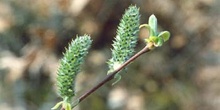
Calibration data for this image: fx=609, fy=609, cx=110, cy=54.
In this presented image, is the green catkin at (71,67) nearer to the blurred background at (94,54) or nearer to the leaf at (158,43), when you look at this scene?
the leaf at (158,43)

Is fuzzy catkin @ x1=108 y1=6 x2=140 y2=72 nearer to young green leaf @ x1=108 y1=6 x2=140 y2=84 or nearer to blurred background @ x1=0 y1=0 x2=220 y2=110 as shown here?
young green leaf @ x1=108 y1=6 x2=140 y2=84

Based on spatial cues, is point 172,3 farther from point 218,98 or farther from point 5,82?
point 5,82

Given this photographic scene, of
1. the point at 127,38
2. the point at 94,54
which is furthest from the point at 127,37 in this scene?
the point at 94,54

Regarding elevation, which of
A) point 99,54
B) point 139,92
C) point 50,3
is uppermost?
point 50,3

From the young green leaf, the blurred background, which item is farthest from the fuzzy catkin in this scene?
the blurred background

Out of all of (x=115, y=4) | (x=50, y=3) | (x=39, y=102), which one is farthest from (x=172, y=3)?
(x=39, y=102)

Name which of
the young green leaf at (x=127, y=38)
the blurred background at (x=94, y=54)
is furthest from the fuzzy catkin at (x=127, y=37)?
the blurred background at (x=94, y=54)
